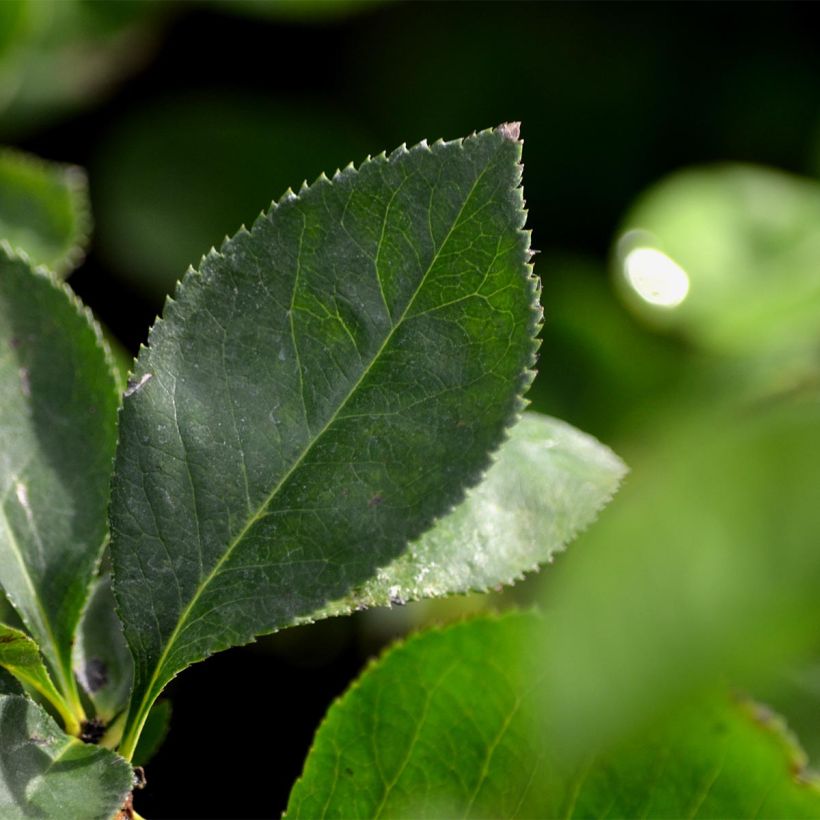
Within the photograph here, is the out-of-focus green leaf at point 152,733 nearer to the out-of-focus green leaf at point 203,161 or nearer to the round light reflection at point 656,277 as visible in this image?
the round light reflection at point 656,277

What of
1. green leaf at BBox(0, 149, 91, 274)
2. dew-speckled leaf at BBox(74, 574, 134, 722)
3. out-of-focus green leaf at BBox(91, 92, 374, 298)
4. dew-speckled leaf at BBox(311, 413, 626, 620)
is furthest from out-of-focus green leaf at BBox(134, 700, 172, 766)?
out-of-focus green leaf at BBox(91, 92, 374, 298)

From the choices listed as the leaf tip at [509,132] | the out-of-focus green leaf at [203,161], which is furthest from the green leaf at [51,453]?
the out-of-focus green leaf at [203,161]

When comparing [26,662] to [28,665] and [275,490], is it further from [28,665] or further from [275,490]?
[275,490]

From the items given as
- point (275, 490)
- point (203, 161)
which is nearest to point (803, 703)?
point (275, 490)

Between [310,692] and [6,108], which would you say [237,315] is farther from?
[6,108]

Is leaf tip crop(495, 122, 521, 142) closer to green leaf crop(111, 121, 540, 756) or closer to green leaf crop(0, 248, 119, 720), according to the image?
green leaf crop(111, 121, 540, 756)
